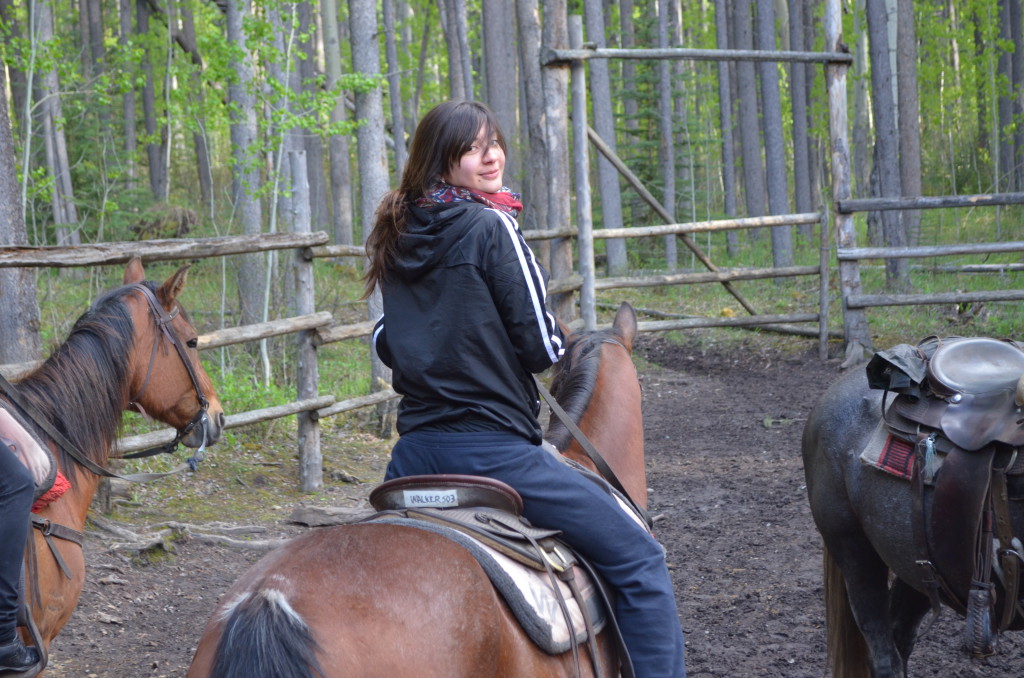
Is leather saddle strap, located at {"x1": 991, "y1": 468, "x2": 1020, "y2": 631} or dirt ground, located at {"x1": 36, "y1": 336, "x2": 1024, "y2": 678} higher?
leather saddle strap, located at {"x1": 991, "y1": 468, "x2": 1020, "y2": 631}

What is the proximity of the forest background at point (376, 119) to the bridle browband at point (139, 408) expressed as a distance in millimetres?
1795

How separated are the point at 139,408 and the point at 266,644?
262 centimetres

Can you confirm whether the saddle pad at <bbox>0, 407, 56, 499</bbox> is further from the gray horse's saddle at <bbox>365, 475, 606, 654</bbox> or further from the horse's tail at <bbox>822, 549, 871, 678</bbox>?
the horse's tail at <bbox>822, 549, 871, 678</bbox>

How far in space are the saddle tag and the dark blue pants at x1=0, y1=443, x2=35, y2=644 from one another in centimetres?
147

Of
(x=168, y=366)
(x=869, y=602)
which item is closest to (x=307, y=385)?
(x=168, y=366)

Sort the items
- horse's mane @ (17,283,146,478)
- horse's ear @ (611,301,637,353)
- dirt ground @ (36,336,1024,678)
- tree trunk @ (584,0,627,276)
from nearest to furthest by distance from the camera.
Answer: horse's ear @ (611,301,637,353) → horse's mane @ (17,283,146,478) → dirt ground @ (36,336,1024,678) → tree trunk @ (584,0,627,276)

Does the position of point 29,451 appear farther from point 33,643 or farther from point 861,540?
point 861,540

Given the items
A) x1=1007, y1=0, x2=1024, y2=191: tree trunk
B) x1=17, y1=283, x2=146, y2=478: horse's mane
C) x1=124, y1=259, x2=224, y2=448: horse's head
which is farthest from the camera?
x1=1007, y1=0, x2=1024, y2=191: tree trunk

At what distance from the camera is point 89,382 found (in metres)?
3.41

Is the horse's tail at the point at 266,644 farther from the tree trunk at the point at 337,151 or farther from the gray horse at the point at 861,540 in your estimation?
the tree trunk at the point at 337,151

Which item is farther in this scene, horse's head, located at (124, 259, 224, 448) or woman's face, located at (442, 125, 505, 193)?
horse's head, located at (124, 259, 224, 448)

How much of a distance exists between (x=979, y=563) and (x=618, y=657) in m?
1.38

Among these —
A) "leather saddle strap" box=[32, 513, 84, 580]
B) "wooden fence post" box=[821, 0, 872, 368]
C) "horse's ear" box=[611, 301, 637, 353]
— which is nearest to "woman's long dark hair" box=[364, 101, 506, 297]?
"horse's ear" box=[611, 301, 637, 353]

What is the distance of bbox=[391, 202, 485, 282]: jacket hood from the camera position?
2082 millimetres
